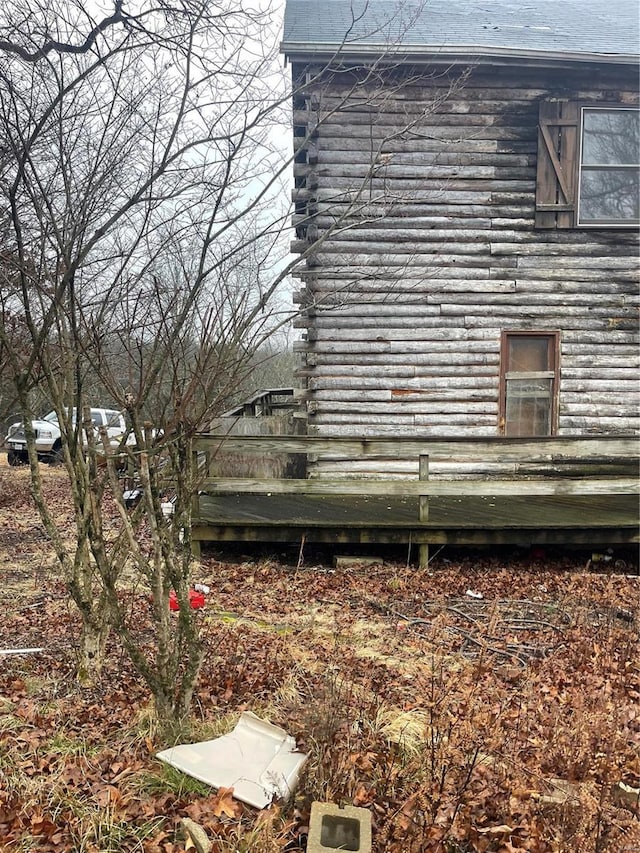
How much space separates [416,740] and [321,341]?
6326mm

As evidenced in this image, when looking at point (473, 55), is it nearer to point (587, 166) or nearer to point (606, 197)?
point (587, 166)

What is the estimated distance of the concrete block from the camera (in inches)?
104

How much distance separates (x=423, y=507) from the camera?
735 centimetres

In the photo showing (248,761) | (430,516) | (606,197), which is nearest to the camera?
(248,761)

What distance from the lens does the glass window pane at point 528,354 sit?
30.8 feet

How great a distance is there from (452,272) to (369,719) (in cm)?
689

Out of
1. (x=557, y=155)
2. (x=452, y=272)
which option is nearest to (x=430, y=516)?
(x=452, y=272)

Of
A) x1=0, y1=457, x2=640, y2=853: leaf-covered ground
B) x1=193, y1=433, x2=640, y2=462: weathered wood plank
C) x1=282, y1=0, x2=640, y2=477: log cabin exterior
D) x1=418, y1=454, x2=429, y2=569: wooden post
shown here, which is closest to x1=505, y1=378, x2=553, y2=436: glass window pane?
x1=282, y1=0, x2=640, y2=477: log cabin exterior

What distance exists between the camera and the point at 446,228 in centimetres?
908

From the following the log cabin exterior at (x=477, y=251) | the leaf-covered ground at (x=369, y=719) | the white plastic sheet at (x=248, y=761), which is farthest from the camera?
the log cabin exterior at (x=477, y=251)

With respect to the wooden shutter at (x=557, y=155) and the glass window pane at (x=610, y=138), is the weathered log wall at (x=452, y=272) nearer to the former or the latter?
the wooden shutter at (x=557, y=155)

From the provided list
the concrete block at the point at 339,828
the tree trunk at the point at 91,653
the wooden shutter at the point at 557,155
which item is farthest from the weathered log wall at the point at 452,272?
the concrete block at the point at 339,828

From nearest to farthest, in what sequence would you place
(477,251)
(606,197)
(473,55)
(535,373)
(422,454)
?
(422,454), (473,55), (477,251), (606,197), (535,373)

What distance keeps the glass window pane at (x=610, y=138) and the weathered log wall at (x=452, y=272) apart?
0.26m
